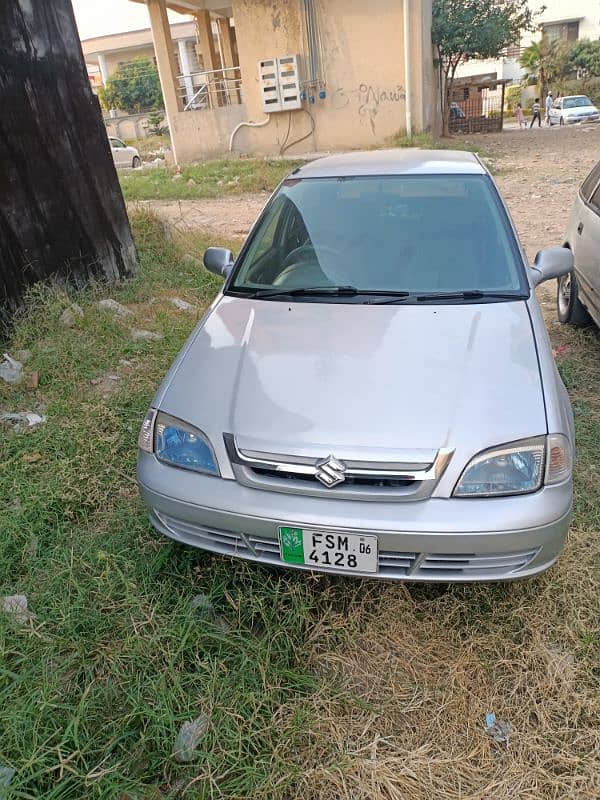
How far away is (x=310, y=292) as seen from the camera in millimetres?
2814

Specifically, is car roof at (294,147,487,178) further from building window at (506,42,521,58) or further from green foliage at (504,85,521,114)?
green foliage at (504,85,521,114)

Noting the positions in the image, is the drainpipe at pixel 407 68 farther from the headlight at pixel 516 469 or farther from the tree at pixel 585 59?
the tree at pixel 585 59

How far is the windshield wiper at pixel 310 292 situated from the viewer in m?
2.77

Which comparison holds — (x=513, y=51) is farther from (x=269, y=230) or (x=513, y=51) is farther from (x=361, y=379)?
(x=361, y=379)

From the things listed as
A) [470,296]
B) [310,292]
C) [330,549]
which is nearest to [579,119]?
[470,296]

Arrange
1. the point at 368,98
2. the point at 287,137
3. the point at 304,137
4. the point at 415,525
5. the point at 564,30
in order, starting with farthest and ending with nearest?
1. the point at 564,30
2. the point at 287,137
3. the point at 304,137
4. the point at 368,98
5. the point at 415,525

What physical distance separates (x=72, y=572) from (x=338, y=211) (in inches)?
84.0

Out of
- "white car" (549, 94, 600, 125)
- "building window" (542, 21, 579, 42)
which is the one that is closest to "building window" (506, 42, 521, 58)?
"white car" (549, 94, 600, 125)

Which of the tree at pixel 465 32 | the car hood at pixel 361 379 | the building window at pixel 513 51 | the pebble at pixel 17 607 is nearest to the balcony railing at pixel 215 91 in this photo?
the tree at pixel 465 32

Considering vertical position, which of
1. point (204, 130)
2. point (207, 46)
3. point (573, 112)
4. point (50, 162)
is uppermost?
point (207, 46)

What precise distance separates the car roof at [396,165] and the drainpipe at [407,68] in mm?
13383

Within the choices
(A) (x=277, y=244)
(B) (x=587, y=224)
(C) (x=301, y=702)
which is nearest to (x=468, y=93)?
(B) (x=587, y=224)

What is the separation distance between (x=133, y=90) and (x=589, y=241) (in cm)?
3872

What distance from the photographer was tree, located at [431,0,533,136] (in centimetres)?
1983
